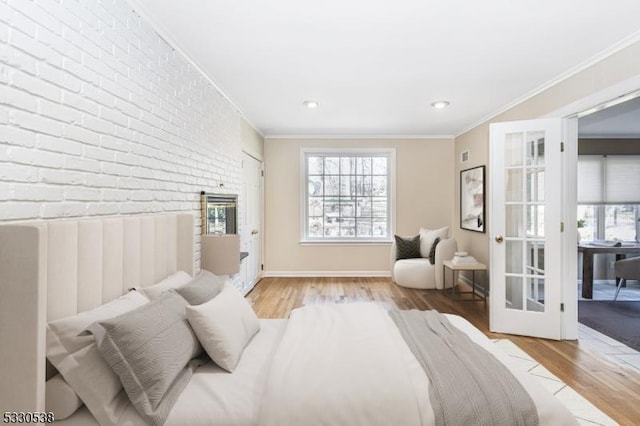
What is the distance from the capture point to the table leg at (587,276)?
4727mm

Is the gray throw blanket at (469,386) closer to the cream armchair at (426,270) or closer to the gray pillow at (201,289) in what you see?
the gray pillow at (201,289)

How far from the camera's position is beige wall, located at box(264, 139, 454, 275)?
6098 mm

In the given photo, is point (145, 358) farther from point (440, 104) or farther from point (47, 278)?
point (440, 104)

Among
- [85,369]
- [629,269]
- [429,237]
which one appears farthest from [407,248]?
[85,369]

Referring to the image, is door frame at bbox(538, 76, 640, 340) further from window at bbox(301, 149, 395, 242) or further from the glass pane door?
window at bbox(301, 149, 395, 242)

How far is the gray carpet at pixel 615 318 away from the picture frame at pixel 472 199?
4.99 ft

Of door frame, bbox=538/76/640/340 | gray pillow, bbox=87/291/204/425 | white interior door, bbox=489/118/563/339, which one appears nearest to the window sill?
white interior door, bbox=489/118/563/339

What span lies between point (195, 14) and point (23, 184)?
1521 millimetres

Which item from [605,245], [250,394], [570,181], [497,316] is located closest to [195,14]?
[250,394]

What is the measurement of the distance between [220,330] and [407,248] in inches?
171

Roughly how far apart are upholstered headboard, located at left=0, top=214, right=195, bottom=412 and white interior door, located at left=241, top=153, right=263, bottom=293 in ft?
9.20

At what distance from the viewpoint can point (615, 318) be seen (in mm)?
3938

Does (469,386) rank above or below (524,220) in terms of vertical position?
below

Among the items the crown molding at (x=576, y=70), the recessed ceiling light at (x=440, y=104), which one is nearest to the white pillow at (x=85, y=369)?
the crown molding at (x=576, y=70)
